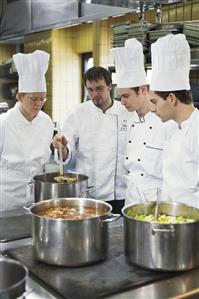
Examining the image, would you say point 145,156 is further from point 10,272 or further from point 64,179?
point 10,272

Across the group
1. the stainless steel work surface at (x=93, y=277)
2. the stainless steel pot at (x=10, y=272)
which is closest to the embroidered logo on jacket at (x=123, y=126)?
the stainless steel work surface at (x=93, y=277)

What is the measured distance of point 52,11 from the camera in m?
1.51

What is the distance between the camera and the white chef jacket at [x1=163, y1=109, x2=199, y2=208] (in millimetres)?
1711

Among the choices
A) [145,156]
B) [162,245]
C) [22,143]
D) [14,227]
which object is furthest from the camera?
[22,143]

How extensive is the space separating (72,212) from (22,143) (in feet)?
3.07

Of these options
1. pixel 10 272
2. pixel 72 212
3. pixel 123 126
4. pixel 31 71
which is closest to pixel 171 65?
pixel 123 126

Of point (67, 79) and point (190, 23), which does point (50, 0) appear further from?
point (67, 79)

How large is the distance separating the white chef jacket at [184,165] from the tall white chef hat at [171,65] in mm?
171

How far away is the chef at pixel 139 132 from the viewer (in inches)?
80.7

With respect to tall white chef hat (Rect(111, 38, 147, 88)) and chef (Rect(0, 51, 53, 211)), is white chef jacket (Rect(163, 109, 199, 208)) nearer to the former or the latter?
tall white chef hat (Rect(111, 38, 147, 88))

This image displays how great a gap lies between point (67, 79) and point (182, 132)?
378 centimetres

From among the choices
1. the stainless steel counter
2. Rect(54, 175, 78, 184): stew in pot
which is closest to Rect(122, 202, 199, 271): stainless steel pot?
the stainless steel counter

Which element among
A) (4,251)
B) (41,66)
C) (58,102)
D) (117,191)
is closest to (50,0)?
(41,66)

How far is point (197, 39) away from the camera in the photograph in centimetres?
253
